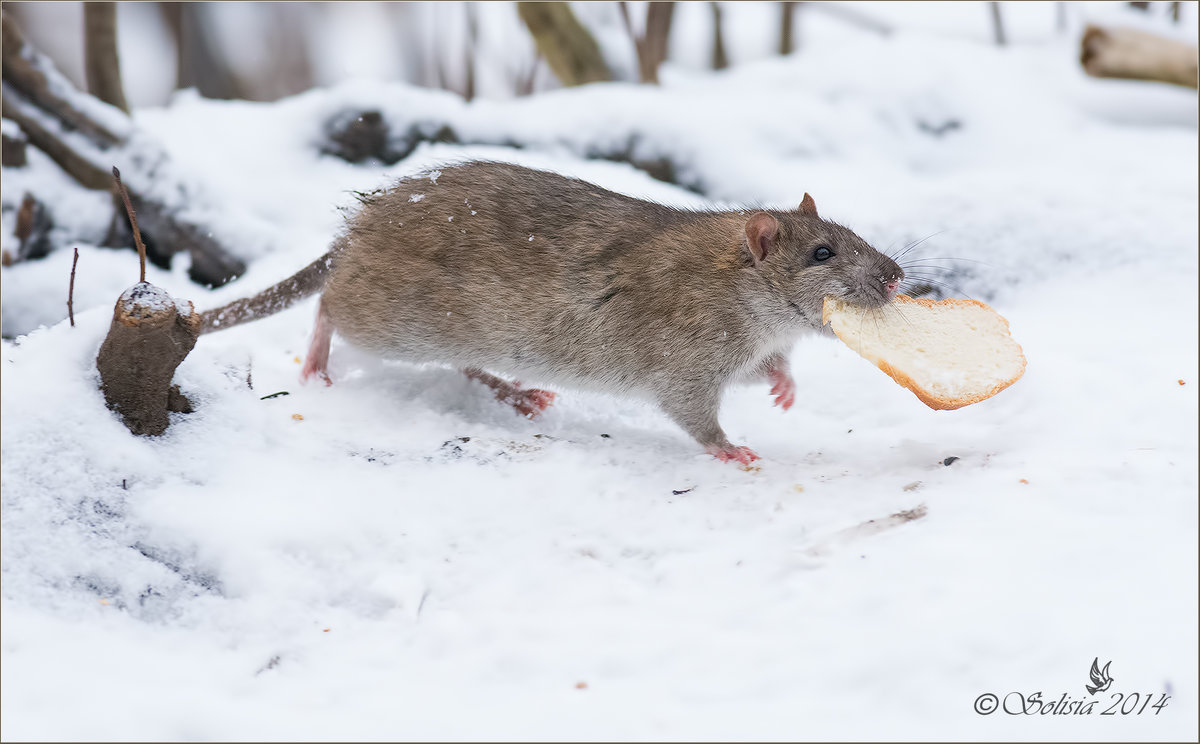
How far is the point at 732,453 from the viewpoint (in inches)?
158

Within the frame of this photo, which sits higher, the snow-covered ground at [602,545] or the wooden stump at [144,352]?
the wooden stump at [144,352]

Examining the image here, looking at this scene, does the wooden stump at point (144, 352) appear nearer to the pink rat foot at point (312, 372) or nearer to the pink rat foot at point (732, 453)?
the pink rat foot at point (312, 372)

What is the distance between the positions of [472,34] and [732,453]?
22.9 ft

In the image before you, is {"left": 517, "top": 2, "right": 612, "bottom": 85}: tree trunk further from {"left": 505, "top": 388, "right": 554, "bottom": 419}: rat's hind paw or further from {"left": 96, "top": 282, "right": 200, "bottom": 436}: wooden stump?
{"left": 96, "top": 282, "right": 200, "bottom": 436}: wooden stump

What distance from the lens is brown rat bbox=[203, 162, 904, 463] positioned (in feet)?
13.4

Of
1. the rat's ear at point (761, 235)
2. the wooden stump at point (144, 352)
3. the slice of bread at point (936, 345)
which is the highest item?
the wooden stump at point (144, 352)

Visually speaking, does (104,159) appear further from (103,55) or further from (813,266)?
(813,266)

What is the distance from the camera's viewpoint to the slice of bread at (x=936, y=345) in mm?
3645

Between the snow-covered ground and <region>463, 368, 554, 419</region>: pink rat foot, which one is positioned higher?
the snow-covered ground

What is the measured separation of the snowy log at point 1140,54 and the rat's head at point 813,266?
4.17 metres

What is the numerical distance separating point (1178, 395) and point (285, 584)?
3193 mm

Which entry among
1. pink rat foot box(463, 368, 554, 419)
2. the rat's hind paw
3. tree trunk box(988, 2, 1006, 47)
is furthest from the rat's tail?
tree trunk box(988, 2, 1006, 47)

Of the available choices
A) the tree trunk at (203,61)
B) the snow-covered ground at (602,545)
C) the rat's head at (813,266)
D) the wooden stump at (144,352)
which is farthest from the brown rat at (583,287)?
the tree trunk at (203,61)

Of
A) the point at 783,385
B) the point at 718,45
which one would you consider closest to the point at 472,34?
the point at 718,45
